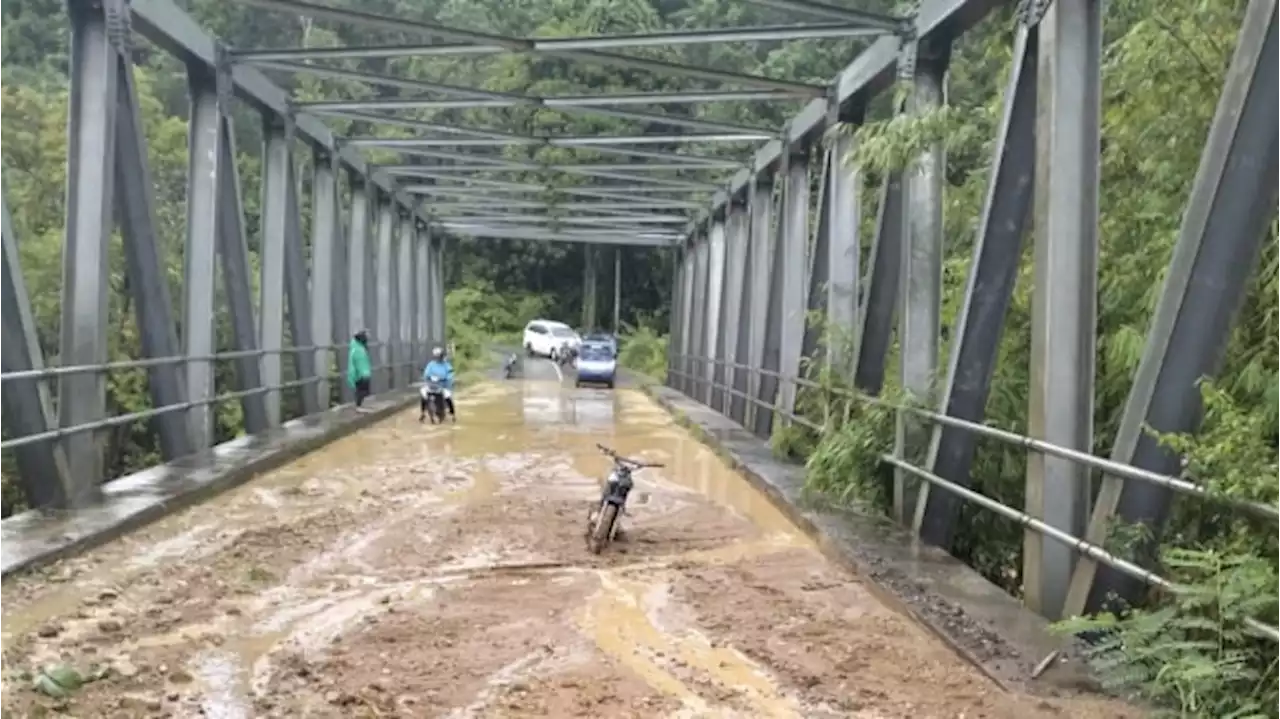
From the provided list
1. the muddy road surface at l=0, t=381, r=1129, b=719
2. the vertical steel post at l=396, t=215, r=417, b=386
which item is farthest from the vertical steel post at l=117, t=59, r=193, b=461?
the vertical steel post at l=396, t=215, r=417, b=386

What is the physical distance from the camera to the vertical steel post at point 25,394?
7.81 meters

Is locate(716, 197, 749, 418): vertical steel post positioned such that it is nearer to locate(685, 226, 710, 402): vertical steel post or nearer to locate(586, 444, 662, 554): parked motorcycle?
locate(685, 226, 710, 402): vertical steel post

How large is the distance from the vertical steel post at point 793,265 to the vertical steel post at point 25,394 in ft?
24.2

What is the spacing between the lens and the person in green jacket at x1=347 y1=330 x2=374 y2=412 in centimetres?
1883

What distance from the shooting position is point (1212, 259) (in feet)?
15.8

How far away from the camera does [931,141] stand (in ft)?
26.7

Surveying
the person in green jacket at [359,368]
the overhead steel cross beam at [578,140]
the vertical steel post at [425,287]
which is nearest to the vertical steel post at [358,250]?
the person in green jacket at [359,368]

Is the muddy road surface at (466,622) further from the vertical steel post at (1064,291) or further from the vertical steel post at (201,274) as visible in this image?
the vertical steel post at (201,274)

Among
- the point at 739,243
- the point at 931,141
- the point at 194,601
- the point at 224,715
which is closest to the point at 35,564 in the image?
the point at 194,601

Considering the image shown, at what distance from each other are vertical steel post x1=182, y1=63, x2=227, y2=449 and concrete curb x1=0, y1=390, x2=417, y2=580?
487 millimetres

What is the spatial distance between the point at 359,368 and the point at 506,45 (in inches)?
301

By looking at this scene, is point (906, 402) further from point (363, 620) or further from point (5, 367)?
point (5, 367)

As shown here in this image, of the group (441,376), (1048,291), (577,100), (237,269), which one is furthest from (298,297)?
(1048,291)

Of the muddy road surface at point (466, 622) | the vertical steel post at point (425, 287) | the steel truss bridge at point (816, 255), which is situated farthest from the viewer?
the vertical steel post at point (425, 287)
